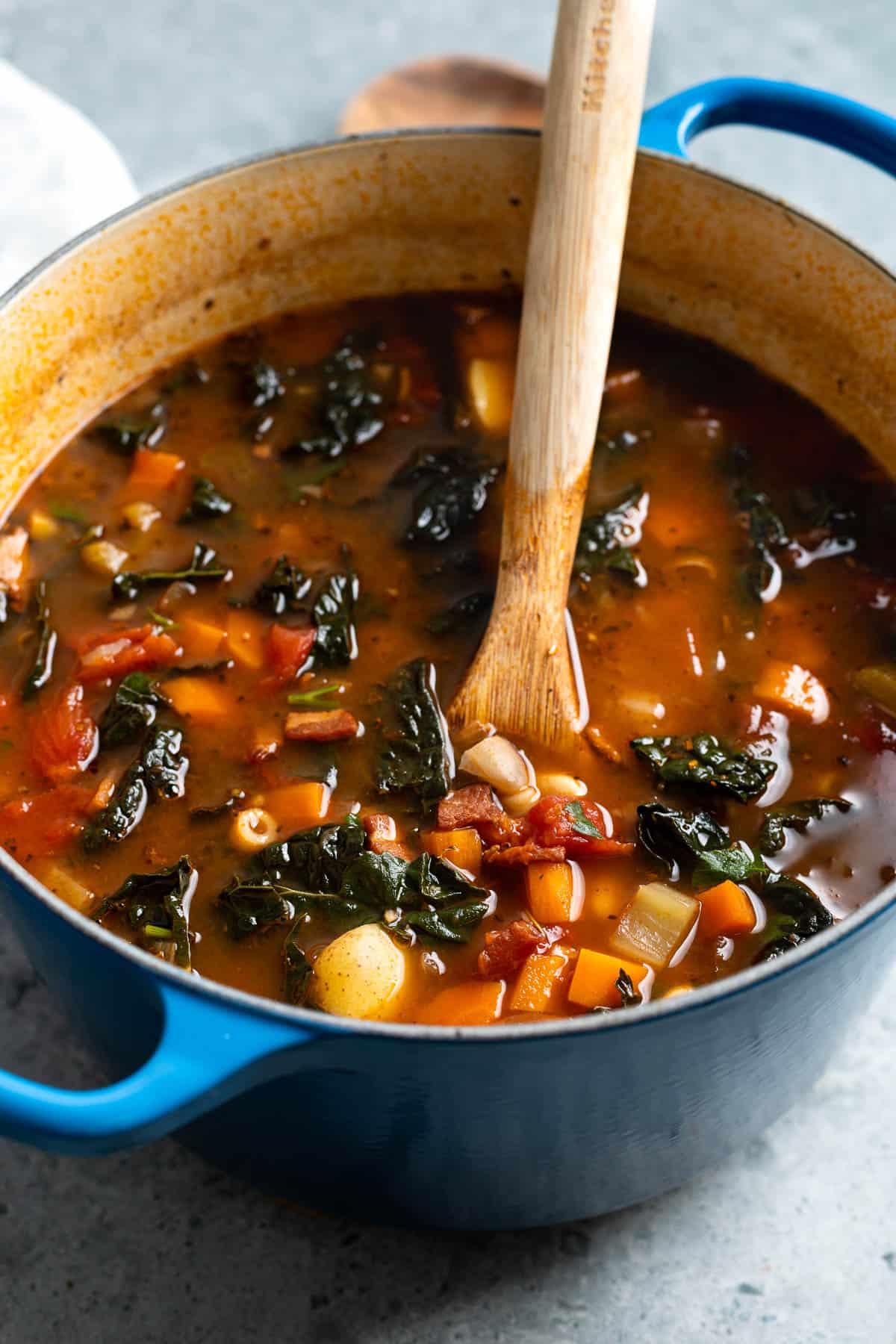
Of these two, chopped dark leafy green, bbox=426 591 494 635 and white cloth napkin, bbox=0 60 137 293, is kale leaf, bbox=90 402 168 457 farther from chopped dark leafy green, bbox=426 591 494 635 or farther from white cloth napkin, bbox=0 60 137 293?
chopped dark leafy green, bbox=426 591 494 635

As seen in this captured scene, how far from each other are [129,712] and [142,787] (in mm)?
182

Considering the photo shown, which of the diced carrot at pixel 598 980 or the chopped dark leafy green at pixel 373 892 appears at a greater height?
the chopped dark leafy green at pixel 373 892

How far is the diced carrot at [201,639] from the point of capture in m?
3.31

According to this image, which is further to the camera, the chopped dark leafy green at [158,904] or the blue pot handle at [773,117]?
the blue pot handle at [773,117]

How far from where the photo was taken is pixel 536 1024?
2174 millimetres

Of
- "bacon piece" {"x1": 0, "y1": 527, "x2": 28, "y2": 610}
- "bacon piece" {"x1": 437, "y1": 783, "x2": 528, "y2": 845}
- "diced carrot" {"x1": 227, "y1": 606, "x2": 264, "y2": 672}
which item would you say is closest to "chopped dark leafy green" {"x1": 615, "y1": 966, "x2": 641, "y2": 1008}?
"bacon piece" {"x1": 437, "y1": 783, "x2": 528, "y2": 845}

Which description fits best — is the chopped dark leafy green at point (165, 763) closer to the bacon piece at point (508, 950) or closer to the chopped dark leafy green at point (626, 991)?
the bacon piece at point (508, 950)

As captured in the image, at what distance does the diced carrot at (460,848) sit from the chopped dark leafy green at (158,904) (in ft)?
1.57

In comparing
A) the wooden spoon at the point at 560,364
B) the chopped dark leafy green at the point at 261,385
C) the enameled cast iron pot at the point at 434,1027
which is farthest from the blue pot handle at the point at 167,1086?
the chopped dark leafy green at the point at 261,385

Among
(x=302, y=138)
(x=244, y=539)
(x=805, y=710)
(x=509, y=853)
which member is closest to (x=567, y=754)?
(x=509, y=853)

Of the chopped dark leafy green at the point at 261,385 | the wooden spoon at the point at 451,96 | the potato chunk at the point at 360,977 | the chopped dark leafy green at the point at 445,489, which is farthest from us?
the wooden spoon at the point at 451,96

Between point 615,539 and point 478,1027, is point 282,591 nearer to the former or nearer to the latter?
point 615,539

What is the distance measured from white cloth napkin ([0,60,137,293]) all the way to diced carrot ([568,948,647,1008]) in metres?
2.70

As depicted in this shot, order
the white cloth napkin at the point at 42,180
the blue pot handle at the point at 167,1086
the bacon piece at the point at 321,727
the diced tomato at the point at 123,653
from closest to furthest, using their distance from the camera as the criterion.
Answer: the blue pot handle at the point at 167,1086 < the bacon piece at the point at 321,727 < the diced tomato at the point at 123,653 < the white cloth napkin at the point at 42,180
